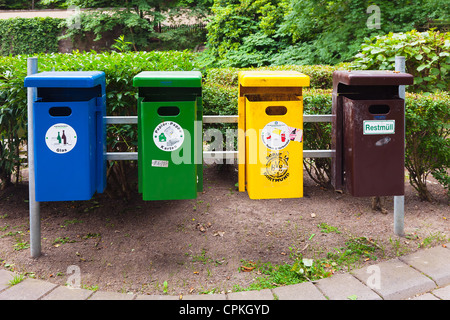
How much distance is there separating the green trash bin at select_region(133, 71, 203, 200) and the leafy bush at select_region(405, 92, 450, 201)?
2.09 meters

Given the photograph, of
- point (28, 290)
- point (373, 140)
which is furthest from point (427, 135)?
point (28, 290)

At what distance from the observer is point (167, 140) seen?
3010 millimetres

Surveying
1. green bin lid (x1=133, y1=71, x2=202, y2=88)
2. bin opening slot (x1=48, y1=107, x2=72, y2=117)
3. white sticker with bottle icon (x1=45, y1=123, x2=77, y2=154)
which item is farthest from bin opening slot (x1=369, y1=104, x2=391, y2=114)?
bin opening slot (x1=48, y1=107, x2=72, y2=117)

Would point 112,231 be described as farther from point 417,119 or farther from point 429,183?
point 429,183

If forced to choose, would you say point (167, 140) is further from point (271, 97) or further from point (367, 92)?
point (367, 92)

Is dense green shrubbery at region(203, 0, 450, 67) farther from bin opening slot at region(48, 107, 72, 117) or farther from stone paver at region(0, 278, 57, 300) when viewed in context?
stone paver at region(0, 278, 57, 300)

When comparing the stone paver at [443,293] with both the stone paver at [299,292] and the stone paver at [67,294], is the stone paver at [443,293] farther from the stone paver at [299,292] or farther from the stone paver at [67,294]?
the stone paver at [67,294]

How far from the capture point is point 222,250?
3488 mm

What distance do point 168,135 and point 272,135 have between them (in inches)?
28.4

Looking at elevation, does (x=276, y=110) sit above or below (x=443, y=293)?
above

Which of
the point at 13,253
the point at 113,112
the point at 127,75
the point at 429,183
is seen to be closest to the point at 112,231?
the point at 13,253

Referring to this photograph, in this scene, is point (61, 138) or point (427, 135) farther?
point (427, 135)

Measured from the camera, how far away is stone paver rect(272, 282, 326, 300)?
9.39 feet

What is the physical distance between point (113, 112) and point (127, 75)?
337 millimetres
